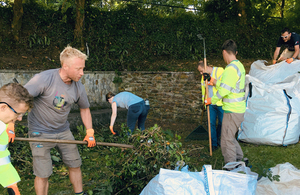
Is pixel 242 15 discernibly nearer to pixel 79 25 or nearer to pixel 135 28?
pixel 135 28

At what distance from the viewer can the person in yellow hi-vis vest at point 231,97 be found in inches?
144

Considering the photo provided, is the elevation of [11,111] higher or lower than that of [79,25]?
lower

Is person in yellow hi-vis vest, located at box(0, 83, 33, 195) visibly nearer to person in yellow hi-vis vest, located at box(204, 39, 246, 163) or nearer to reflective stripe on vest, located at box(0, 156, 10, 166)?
reflective stripe on vest, located at box(0, 156, 10, 166)

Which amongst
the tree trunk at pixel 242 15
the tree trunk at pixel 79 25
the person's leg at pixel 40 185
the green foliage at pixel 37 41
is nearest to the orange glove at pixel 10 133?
the person's leg at pixel 40 185

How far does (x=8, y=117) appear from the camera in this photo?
2.05m

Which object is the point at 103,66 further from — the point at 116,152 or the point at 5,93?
the point at 5,93

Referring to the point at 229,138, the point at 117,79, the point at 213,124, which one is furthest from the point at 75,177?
the point at 117,79

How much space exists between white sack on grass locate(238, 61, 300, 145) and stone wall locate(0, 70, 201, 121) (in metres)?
2.36

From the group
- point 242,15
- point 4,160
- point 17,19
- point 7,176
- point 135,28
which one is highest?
point 242,15

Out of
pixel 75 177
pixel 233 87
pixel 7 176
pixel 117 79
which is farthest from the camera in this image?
pixel 117 79

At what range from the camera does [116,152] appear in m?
3.46

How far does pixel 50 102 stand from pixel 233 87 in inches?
93.9

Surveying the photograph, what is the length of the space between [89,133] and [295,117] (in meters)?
3.88

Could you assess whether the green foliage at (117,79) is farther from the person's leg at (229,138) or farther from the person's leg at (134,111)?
the person's leg at (229,138)
